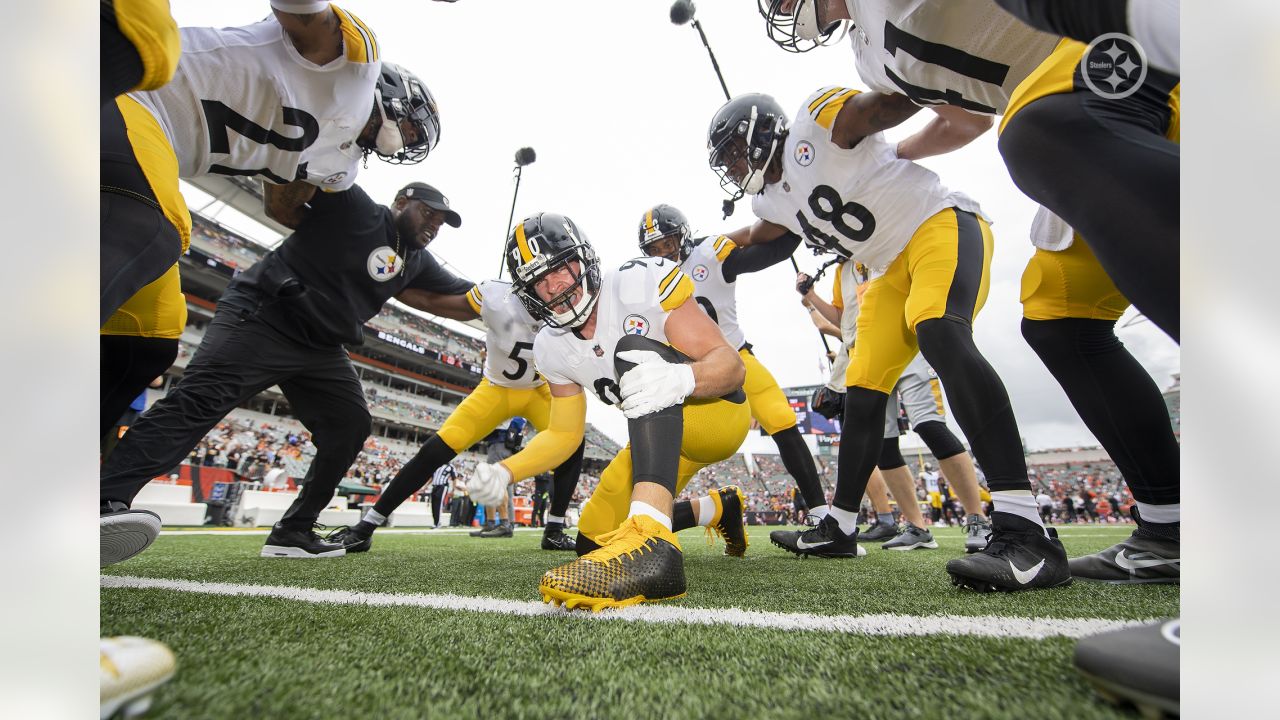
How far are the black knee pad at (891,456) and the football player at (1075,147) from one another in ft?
8.38

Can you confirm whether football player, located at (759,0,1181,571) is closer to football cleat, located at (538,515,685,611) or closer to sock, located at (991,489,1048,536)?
sock, located at (991,489,1048,536)

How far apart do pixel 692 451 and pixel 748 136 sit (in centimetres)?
163

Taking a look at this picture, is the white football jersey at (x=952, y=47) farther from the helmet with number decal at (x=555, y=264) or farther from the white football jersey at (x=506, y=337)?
the white football jersey at (x=506, y=337)

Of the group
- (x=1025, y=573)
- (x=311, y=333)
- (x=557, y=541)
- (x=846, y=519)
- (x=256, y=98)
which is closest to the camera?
(x=1025, y=573)

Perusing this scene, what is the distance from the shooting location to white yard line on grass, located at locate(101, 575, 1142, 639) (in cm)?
104

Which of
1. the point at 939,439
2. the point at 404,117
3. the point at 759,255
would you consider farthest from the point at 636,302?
the point at 939,439

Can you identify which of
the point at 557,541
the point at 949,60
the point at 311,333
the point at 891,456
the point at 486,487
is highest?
the point at 949,60

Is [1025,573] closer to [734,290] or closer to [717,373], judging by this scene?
[717,373]

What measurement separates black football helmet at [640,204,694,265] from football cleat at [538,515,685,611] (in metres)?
3.24

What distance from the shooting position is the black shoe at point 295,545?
3.10 m

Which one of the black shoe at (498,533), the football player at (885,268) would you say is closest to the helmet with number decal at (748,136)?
the football player at (885,268)

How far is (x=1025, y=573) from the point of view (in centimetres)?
150

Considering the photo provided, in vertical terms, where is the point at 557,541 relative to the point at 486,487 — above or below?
below

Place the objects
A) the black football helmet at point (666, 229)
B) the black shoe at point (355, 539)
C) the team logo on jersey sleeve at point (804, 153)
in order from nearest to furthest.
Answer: the team logo on jersey sleeve at point (804, 153) < the black shoe at point (355, 539) < the black football helmet at point (666, 229)
